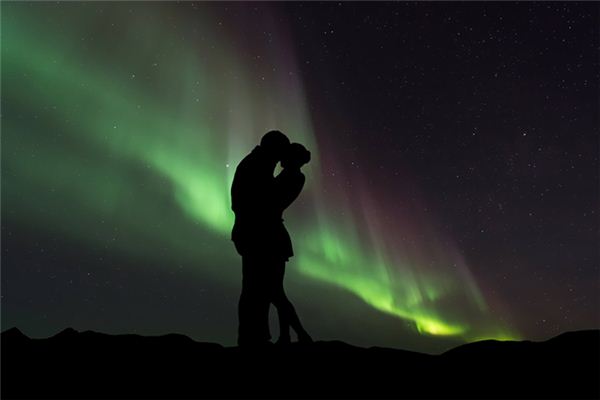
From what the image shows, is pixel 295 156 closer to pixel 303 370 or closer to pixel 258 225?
pixel 258 225

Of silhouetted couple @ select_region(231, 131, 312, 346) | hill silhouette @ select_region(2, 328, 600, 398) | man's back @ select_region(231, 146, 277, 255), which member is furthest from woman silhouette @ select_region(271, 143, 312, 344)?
hill silhouette @ select_region(2, 328, 600, 398)

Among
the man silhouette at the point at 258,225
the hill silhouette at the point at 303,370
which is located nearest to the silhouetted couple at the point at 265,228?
the man silhouette at the point at 258,225

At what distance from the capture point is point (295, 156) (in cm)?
718

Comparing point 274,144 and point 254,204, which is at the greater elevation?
point 274,144

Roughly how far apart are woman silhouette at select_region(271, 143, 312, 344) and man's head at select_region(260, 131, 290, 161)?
3.8 inches

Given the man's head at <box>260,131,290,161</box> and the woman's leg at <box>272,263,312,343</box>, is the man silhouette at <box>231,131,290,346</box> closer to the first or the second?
the man's head at <box>260,131,290,161</box>

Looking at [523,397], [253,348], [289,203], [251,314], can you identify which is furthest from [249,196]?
[523,397]

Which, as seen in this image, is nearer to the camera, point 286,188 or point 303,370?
point 303,370

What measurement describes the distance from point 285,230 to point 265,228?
38 centimetres

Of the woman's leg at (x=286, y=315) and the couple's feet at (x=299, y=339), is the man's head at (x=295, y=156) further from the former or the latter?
the couple's feet at (x=299, y=339)

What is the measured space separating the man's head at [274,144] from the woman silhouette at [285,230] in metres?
0.10

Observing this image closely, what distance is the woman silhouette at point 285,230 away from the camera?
23.1 ft

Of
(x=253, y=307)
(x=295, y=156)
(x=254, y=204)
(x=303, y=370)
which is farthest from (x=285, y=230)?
(x=303, y=370)

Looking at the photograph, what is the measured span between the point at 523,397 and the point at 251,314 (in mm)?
3704
